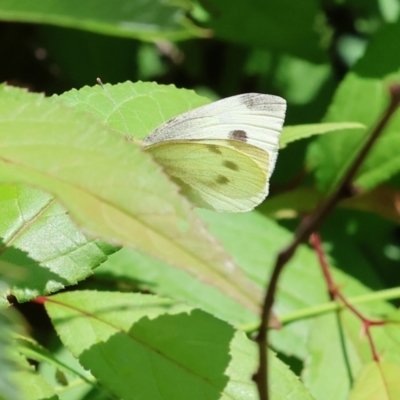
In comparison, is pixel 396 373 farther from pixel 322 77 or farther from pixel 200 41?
pixel 200 41

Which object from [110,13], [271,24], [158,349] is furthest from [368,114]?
[110,13]

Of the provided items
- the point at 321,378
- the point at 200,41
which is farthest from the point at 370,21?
the point at 321,378

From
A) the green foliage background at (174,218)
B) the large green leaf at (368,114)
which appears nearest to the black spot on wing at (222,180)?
the green foliage background at (174,218)

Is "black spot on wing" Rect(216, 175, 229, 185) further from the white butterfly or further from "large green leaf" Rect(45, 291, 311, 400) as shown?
"large green leaf" Rect(45, 291, 311, 400)

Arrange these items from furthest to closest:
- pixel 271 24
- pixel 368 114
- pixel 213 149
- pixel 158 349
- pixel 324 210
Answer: pixel 271 24 < pixel 368 114 < pixel 213 149 < pixel 158 349 < pixel 324 210

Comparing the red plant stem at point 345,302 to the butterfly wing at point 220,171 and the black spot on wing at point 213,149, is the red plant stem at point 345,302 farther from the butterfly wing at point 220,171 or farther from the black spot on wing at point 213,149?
the black spot on wing at point 213,149

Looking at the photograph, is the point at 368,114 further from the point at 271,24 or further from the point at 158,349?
the point at 158,349

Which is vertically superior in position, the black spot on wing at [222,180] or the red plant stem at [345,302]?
the black spot on wing at [222,180]

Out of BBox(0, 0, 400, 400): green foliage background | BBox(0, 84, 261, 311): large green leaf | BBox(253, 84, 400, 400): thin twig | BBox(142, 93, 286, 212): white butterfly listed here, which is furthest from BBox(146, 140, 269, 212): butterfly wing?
BBox(253, 84, 400, 400): thin twig
